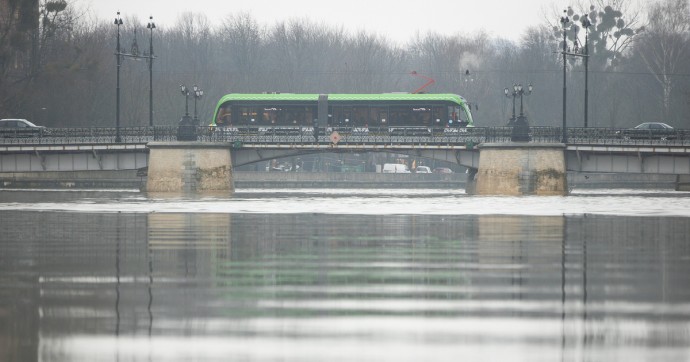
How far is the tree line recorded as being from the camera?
339ft

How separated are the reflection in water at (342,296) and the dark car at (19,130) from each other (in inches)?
1809

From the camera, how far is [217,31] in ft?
530

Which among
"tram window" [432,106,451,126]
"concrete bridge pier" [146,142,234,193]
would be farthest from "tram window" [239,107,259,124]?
"tram window" [432,106,451,126]

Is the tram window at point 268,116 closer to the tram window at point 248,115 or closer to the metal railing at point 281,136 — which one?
the tram window at point 248,115

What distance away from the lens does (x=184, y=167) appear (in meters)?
77.0

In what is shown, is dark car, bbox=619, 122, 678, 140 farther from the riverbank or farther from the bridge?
the riverbank

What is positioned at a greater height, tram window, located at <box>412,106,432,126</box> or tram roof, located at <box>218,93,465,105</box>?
tram roof, located at <box>218,93,465,105</box>

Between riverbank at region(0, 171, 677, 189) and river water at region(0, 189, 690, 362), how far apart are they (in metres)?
65.4

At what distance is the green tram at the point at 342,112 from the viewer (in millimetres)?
83125

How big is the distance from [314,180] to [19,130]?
120 ft

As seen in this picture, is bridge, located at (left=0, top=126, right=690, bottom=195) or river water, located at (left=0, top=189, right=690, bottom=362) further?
bridge, located at (left=0, top=126, right=690, bottom=195)

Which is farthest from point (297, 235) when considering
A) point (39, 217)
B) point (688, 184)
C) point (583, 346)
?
point (688, 184)

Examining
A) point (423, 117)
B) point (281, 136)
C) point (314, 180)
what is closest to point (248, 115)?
point (281, 136)

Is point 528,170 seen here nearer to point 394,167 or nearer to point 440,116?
point 440,116
